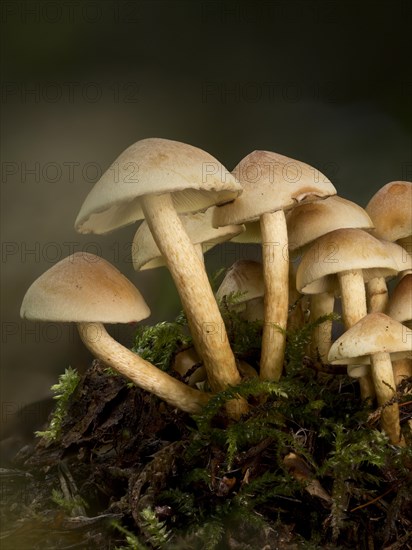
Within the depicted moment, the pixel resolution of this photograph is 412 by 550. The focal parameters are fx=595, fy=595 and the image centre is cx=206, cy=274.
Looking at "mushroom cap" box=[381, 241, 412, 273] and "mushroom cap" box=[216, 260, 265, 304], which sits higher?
"mushroom cap" box=[381, 241, 412, 273]

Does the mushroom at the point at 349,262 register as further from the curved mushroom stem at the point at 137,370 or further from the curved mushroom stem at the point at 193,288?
the curved mushroom stem at the point at 137,370

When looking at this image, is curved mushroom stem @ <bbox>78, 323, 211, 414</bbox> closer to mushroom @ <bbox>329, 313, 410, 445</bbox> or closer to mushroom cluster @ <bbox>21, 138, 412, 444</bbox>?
mushroom cluster @ <bbox>21, 138, 412, 444</bbox>

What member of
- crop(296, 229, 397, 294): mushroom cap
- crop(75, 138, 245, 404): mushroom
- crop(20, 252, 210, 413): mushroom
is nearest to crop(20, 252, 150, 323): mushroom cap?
crop(20, 252, 210, 413): mushroom

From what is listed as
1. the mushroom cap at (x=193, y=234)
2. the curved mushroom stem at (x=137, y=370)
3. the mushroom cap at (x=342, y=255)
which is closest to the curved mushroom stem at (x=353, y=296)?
the mushroom cap at (x=342, y=255)

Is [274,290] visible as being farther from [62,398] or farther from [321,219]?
[62,398]

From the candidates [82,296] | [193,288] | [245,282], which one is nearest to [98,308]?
[82,296]

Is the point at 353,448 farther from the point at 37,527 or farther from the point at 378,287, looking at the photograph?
the point at 37,527

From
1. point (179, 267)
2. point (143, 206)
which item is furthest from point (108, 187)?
point (179, 267)
